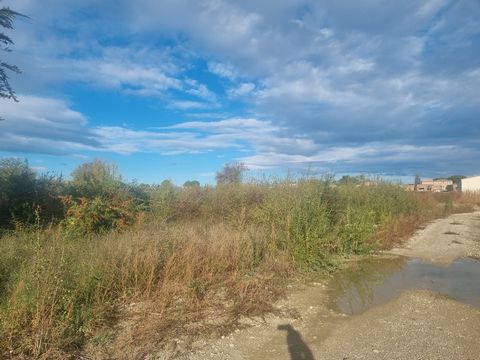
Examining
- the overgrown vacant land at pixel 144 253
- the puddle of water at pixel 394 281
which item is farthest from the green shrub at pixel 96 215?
the puddle of water at pixel 394 281

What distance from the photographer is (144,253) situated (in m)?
6.77

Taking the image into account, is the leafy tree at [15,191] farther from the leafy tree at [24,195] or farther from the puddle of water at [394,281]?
the puddle of water at [394,281]

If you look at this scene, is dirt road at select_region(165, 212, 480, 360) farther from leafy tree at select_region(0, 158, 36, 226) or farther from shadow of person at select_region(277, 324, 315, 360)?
leafy tree at select_region(0, 158, 36, 226)

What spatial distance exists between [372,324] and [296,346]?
1.56m

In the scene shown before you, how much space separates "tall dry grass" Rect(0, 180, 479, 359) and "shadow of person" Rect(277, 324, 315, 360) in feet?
2.53

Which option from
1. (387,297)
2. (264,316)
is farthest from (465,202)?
(264,316)

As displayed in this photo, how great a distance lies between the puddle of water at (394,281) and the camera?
7.20 metres

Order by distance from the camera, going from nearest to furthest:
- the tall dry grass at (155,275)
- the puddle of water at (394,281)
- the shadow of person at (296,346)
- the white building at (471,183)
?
the tall dry grass at (155,275) < the shadow of person at (296,346) < the puddle of water at (394,281) < the white building at (471,183)

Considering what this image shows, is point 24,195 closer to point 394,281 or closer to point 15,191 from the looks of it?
point 15,191

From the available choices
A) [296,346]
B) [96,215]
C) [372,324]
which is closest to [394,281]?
[372,324]

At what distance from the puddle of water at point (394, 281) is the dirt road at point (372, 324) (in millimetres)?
22

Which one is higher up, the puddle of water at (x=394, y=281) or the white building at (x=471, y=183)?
the white building at (x=471, y=183)

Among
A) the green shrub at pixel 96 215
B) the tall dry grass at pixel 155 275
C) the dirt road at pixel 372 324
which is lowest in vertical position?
the dirt road at pixel 372 324

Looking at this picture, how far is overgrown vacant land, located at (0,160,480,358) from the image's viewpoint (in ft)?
15.6
